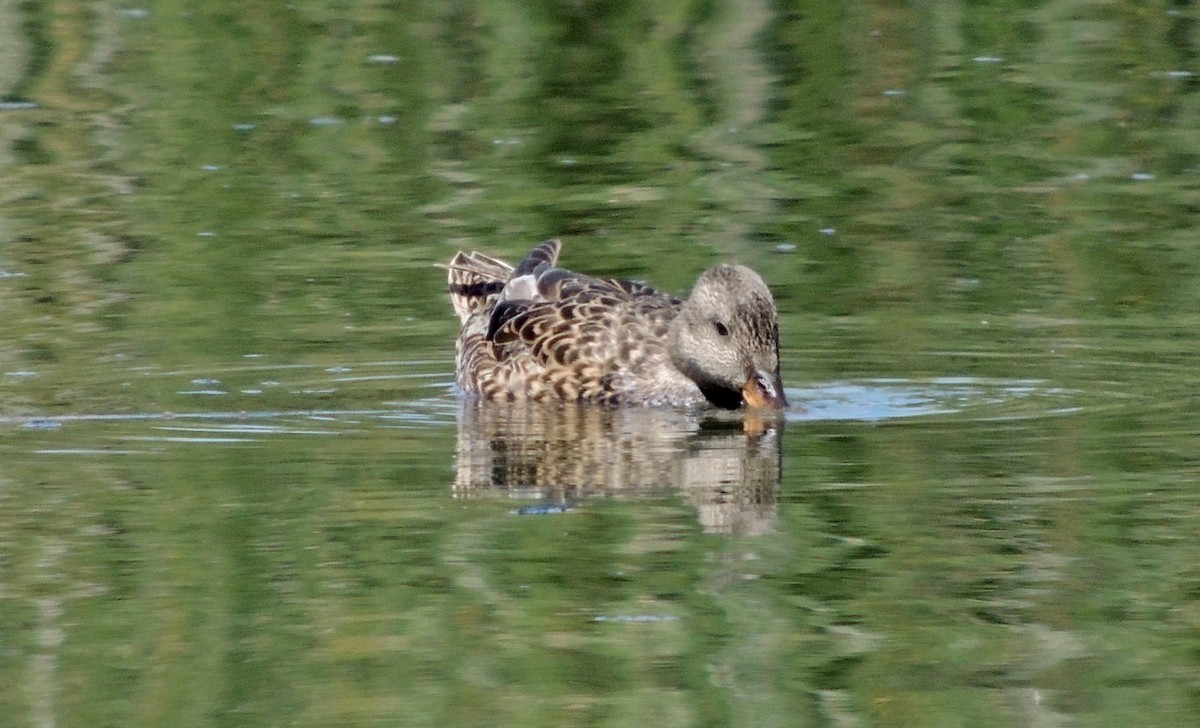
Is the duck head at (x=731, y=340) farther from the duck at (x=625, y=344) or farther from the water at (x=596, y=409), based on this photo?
the water at (x=596, y=409)

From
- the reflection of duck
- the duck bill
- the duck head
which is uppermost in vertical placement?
the duck head

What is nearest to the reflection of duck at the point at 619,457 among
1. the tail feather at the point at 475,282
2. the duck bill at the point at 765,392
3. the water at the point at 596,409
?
the water at the point at 596,409

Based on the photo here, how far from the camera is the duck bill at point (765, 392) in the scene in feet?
31.9

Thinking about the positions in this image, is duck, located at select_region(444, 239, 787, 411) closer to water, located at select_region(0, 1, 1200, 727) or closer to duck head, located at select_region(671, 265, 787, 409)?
duck head, located at select_region(671, 265, 787, 409)

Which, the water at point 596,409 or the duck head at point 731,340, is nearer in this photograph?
the water at point 596,409

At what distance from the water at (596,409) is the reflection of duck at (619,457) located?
3 centimetres

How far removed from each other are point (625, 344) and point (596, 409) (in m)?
0.31

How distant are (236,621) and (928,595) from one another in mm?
1856

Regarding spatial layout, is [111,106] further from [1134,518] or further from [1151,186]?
[1134,518]

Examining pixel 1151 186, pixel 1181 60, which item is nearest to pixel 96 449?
pixel 1151 186

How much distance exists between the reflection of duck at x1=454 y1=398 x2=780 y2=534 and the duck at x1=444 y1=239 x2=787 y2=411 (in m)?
0.12

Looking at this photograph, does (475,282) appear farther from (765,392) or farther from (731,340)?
(765,392)

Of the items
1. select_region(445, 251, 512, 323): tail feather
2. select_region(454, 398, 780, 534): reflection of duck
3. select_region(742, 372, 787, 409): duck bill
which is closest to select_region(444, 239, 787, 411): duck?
A: select_region(742, 372, 787, 409): duck bill

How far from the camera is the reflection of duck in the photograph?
808 centimetres
